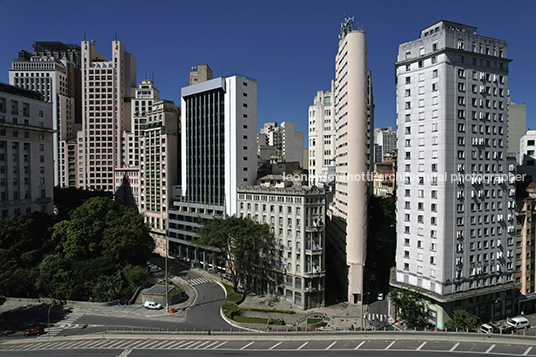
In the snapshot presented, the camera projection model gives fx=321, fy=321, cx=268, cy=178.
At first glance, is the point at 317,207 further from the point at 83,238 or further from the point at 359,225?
the point at 83,238

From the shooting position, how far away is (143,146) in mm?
108938

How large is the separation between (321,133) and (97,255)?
87.7 metres

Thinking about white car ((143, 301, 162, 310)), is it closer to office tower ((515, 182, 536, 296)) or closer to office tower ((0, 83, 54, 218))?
office tower ((0, 83, 54, 218))

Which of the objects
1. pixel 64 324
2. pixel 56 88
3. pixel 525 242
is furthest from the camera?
pixel 56 88

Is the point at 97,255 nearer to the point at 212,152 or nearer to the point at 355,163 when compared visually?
the point at 212,152

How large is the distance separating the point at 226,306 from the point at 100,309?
2436 cm

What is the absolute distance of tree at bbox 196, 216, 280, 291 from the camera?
68375mm

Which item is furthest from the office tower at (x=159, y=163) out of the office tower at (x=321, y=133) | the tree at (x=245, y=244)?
the office tower at (x=321, y=133)

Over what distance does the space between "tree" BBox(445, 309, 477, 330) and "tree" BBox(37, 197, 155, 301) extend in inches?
2364

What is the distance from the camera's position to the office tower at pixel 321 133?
12138 cm

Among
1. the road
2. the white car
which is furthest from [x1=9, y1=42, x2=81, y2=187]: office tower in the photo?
the road

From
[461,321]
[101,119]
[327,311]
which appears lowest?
[327,311]

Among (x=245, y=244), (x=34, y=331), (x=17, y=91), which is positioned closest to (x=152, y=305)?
(x=34, y=331)

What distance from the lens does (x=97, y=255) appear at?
72250 mm
